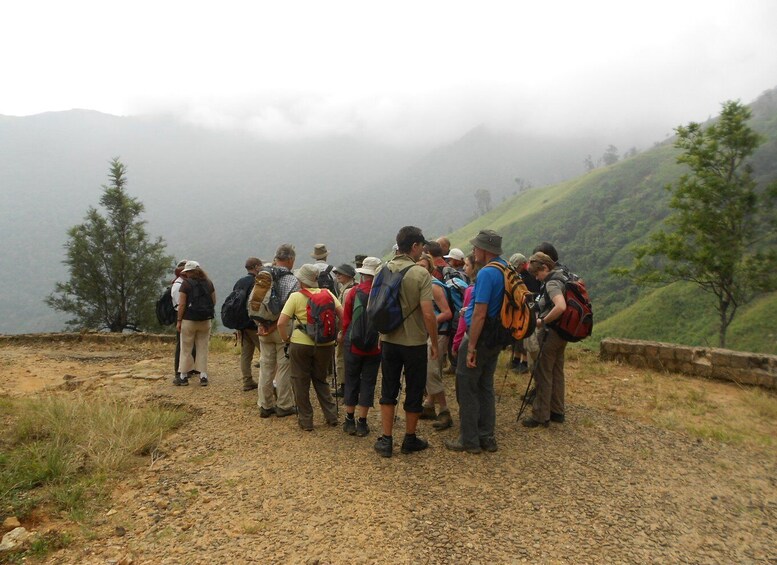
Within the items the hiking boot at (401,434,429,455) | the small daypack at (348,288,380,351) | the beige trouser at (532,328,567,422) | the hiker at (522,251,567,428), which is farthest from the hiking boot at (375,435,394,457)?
the beige trouser at (532,328,567,422)

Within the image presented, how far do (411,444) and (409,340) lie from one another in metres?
1.00

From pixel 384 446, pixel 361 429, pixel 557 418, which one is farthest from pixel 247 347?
pixel 557 418

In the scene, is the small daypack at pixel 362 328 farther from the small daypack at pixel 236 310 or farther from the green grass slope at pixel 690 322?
the green grass slope at pixel 690 322

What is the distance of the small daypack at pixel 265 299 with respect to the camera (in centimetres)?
528

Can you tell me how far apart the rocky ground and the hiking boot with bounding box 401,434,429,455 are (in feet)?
0.18

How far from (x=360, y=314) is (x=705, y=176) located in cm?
1327

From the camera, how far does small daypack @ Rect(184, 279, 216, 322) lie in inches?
253

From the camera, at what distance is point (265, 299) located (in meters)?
5.29

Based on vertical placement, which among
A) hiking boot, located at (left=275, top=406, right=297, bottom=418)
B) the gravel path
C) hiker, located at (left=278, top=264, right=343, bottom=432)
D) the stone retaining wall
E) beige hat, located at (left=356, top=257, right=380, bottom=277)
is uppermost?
beige hat, located at (left=356, top=257, right=380, bottom=277)

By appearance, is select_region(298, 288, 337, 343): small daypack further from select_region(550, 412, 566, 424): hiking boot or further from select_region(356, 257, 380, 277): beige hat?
select_region(550, 412, 566, 424): hiking boot

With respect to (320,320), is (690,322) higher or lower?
lower

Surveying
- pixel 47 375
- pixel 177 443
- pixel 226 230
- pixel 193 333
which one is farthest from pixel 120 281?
pixel 226 230

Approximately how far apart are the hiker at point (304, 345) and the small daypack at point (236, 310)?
1273 mm

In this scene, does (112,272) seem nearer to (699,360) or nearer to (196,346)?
(196,346)
